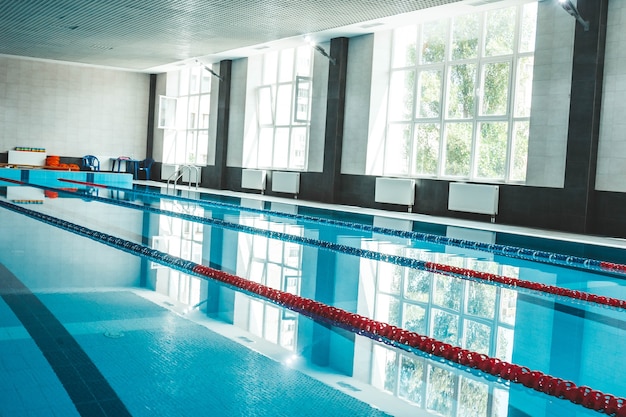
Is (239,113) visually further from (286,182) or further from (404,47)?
(404,47)

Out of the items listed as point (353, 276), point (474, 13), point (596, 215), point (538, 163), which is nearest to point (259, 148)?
point (474, 13)

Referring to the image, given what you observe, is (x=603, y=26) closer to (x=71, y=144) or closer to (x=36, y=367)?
Result: (x=36, y=367)

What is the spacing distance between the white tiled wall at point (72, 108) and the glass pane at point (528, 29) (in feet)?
49.0

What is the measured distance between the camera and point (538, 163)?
10.4 m

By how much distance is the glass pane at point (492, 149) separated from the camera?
37.3ft

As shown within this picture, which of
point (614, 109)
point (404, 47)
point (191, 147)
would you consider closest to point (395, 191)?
point (404, 47)

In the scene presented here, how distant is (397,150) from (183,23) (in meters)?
5.22

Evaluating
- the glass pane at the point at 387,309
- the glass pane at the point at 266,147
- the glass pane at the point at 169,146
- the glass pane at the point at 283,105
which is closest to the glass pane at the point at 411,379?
the glass pane at the point at 387,309

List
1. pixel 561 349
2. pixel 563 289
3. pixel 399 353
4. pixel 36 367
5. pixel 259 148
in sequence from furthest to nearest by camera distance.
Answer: pixel 259 148, pixel 563 289, pixel 561 349, pixel 399 353, pixel 36 367

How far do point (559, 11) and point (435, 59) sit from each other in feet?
9.91

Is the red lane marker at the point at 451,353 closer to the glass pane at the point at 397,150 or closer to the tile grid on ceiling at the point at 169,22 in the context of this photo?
the tile grid on ceiling at the point at 169,22

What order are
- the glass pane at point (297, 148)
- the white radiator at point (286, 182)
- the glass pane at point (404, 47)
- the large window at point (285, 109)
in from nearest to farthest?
the glass pane at point (404, 47) < the white radiator at point (286, 182) < the large window at point (285, 109) < the glass pane at point (297, 148)

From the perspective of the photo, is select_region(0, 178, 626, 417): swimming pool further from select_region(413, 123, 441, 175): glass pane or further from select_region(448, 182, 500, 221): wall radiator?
select_region(413, 123, 441, 175): glass pane

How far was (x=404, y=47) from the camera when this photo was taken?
13.3m
